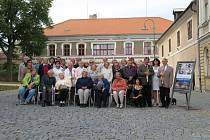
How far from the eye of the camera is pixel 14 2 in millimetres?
49500

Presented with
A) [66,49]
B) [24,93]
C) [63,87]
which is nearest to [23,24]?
[66,49]

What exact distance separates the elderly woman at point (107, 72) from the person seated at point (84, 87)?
23.5 inches

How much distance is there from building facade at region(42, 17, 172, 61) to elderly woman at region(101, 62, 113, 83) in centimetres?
4692

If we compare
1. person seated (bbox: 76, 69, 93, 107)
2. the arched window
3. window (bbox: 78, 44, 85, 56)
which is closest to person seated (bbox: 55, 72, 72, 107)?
person seated (bbox: 76, 69, 93, 107)

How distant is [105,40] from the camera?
63781 mm

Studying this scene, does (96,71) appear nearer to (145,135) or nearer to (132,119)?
(132,119)

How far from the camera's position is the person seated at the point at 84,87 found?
14.3m

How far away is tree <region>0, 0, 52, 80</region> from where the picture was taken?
4956cm

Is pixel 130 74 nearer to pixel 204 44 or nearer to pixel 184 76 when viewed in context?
pixel 184 76

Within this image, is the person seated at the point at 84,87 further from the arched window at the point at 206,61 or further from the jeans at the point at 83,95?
the arched window at the point at 206,61

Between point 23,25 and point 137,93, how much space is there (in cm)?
3875

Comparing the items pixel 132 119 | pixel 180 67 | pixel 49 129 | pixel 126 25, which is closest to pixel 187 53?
pixel 180 67

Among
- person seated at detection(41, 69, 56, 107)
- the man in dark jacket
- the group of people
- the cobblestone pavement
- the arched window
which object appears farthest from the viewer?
the arched window

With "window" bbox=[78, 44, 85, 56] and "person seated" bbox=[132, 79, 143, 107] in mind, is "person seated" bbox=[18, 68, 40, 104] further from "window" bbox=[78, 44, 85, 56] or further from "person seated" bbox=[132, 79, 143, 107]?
"window" bbox=[78, 44, 85, 56]
